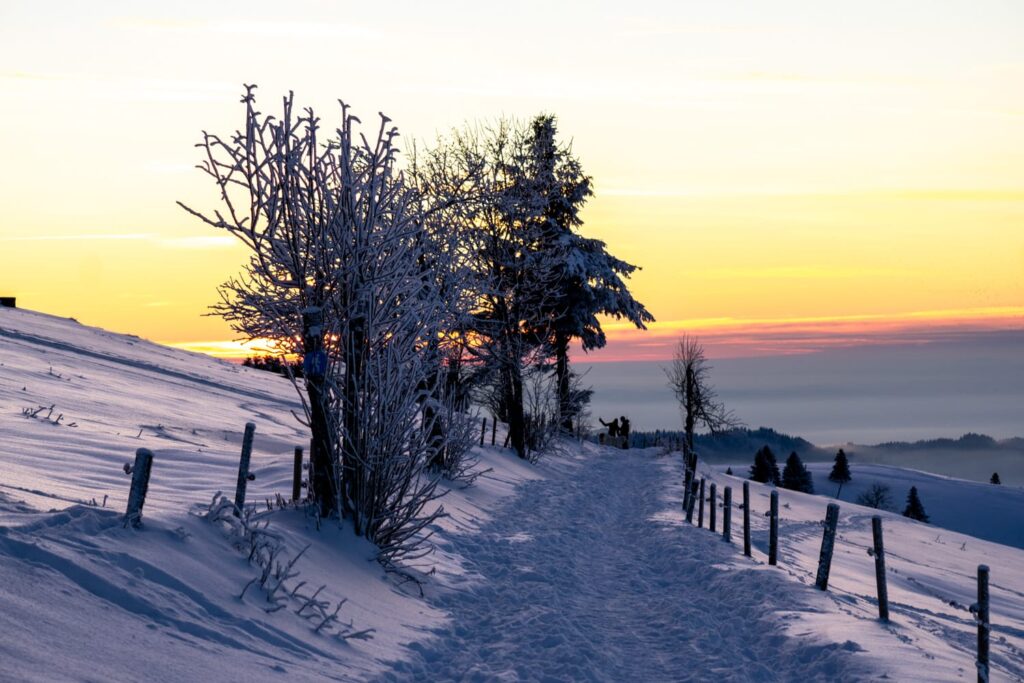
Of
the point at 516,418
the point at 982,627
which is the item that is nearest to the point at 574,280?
the point at 516,418

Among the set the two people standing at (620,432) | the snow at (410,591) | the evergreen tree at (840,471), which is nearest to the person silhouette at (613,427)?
the two people standing at (620,432)

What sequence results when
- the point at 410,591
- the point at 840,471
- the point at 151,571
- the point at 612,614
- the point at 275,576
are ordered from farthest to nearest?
the point at 840,471
the point at 410,591
the point at 612,614
the point at 275,576
the point at 151,571

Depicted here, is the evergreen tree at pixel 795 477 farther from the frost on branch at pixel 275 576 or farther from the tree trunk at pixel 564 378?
the frost on branch at pixel 275 576

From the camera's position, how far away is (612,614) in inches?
463

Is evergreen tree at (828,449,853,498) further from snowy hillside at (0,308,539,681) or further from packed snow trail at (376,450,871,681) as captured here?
snowy hillside at (0,308,539,681)

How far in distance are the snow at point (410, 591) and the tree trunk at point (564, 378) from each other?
19.5 metres

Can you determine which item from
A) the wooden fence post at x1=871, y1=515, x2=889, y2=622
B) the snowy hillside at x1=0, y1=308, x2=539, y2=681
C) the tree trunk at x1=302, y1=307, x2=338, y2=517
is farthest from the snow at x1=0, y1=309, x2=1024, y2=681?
the tree trunk at x1=302, y1=307, x2=338, y2=517

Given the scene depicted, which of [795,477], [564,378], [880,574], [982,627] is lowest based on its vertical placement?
[795,477]

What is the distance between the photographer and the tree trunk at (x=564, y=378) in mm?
43438

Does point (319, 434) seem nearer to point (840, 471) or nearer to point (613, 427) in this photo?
point (613, 427)

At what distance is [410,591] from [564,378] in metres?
33.5

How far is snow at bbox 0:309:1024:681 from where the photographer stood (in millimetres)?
7648

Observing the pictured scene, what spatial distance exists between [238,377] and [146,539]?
90.4 ft

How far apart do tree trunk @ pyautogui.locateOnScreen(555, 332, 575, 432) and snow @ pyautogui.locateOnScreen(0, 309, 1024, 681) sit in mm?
19490
